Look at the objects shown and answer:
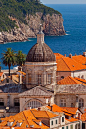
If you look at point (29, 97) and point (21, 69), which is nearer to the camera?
point (29, 97)

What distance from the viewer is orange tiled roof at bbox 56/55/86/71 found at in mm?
107312

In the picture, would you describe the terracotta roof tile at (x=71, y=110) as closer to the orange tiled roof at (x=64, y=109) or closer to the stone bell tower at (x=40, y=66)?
the orange tiled roof at (x=64, y=109)

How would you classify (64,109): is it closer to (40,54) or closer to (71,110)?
(71,110)

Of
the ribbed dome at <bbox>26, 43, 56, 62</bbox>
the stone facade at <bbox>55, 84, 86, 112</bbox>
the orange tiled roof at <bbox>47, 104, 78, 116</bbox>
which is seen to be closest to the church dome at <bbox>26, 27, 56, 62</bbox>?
the ribbed dome at <bbox>26, 43, 56, 62</bbox>

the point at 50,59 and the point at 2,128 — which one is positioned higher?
the point at 50,59

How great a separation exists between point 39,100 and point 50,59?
206 inches

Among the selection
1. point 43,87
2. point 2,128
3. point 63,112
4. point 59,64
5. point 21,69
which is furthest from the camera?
point 21,69

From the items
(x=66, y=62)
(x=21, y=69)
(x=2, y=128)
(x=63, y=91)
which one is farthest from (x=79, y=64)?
(x=2, y=128)

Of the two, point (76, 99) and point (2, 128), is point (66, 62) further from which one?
point (2, 128)

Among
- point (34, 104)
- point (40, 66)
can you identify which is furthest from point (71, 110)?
point (40, 66)

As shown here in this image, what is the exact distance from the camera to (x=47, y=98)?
243ft

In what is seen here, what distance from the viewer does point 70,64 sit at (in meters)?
111

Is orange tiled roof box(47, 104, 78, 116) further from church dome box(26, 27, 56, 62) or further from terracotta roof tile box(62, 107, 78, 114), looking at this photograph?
church dome box(26, 27, 56, 62)

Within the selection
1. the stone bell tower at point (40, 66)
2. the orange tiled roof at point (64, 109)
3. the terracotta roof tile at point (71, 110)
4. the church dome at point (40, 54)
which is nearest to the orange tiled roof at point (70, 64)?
the stone bell tower at point (40, 66)
